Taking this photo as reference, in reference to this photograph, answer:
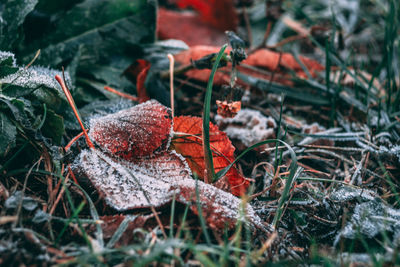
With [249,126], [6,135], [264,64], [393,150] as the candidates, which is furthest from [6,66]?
[393,150]

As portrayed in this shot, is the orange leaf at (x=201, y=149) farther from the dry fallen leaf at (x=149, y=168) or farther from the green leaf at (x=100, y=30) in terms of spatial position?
the green leaf at (x=100, y=30)

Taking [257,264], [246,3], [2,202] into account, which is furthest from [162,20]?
[257,264]

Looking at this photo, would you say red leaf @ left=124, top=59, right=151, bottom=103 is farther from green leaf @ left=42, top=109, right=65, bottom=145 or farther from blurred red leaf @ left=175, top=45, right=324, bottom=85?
green leaf @ left=42, top=109, right=65, bottom=145

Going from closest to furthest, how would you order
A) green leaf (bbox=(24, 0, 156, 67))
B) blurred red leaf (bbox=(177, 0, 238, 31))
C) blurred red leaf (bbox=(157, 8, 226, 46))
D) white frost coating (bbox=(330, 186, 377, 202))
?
1. white frost coating (bbox=(330, 186, 377, 202))
2. green leaf (bbox=(24, 0, 156, 67))
3. blurred red leaf (bbox=(157, 8, 226, 46))
4. blurred red leaf (bbox=(177, 0, 238, 31))

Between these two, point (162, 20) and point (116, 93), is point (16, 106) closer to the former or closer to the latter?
point (116, 93)

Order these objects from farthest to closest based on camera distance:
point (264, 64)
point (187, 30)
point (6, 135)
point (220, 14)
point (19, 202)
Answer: point (220, 14), point (187, 30), point (264, 64), point (6, 135), point (19, 202)

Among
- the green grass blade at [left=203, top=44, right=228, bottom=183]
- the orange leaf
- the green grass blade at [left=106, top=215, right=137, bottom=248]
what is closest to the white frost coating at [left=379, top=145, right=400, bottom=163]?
the orange leaf

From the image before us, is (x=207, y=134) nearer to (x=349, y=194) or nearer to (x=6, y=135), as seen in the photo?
(x=349, y=194)
